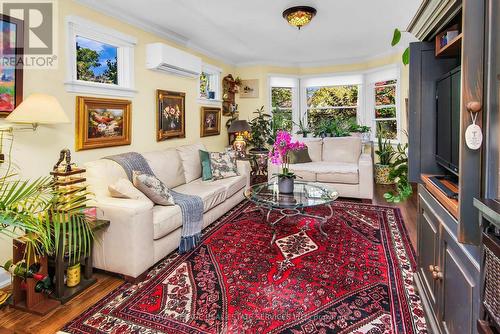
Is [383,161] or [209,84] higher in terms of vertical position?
[209,84]

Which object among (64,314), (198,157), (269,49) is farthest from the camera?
(269,49)

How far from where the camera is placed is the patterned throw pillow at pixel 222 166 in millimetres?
4203

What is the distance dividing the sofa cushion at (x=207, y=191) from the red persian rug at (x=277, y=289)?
386 millimetres

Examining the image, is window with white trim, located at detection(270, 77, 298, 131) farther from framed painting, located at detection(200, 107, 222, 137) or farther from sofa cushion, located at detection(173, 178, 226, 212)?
sofa cushion, located at detection(173, 178, 226, 212)

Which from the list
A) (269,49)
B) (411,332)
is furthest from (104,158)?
(269,49)

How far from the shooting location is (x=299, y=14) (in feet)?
11.1

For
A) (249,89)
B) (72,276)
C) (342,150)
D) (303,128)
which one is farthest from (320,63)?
(72,276)

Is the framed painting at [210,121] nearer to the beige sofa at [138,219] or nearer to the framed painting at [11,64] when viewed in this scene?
the beige sofa at [138,219]

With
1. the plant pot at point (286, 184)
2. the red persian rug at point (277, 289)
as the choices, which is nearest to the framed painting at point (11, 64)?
the red persian rug at point (277, 289)

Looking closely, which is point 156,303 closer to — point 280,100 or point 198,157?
point 198,157

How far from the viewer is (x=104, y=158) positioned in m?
3.11

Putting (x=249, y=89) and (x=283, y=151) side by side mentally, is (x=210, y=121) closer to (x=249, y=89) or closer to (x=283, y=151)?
(x=249, y=89)

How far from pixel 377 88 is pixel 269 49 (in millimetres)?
2313
